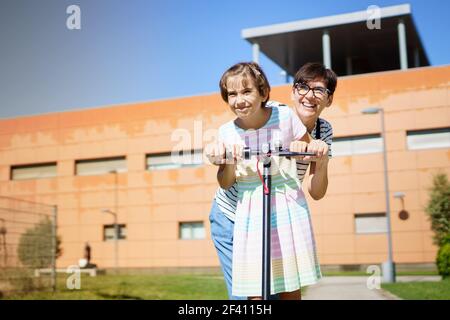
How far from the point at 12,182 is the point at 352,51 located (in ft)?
63.7

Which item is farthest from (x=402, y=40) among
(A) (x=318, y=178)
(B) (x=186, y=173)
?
(A) (x=318, y=178)

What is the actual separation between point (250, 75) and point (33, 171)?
31.1 metres

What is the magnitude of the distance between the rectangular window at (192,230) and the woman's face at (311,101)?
25636mm

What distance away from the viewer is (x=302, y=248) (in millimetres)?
2205

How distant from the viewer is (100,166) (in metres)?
30.1

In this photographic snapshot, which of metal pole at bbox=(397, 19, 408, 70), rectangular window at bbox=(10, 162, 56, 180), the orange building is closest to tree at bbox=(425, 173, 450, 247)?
the orange building

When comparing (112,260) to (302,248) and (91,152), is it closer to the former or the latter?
(91,152)

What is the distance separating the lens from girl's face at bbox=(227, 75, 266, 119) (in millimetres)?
2258

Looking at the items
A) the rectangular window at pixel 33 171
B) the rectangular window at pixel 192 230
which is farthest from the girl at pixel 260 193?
the rectangular window at pixel 33 171

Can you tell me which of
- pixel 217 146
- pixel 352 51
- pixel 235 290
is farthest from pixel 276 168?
pixel 352 51

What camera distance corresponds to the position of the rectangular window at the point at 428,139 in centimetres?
2389

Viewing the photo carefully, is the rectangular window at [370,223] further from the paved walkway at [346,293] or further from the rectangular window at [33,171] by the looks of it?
the rectangular window at [33,171]

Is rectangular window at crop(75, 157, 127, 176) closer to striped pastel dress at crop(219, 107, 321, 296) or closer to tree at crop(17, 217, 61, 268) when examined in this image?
tree at crop(17, 217, 61, 268)
